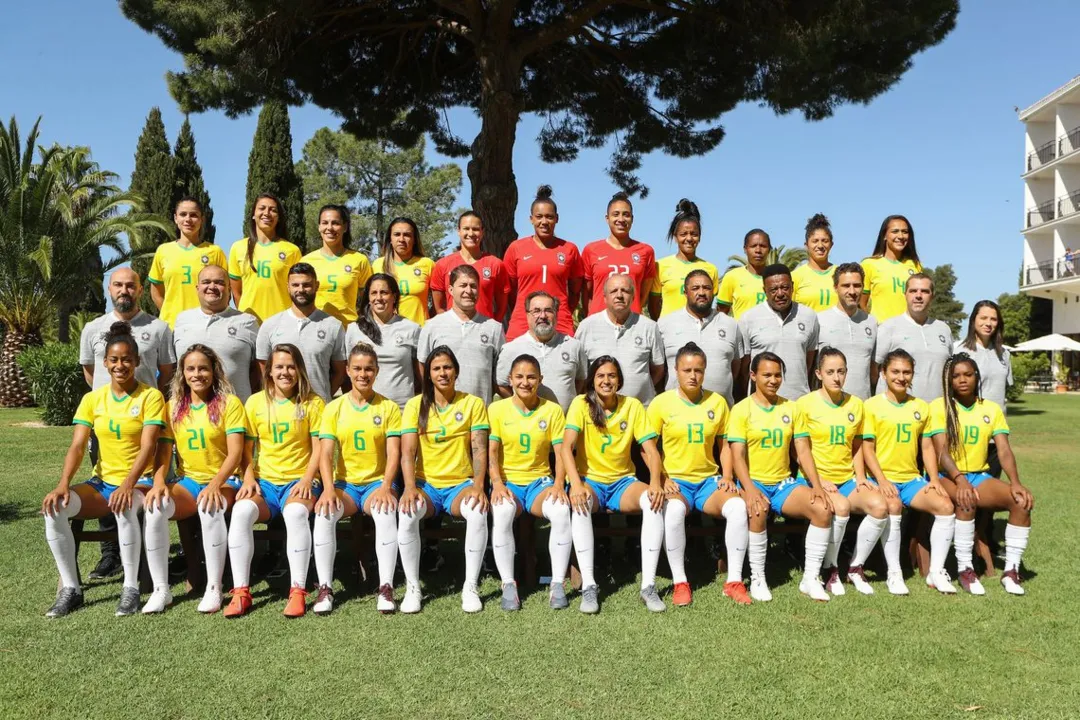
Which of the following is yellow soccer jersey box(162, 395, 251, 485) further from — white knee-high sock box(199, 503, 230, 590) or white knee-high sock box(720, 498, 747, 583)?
white knee-high sock box(720, 498, 747, 583)

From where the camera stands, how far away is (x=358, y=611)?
4.30 metres

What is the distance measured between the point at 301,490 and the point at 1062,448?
Result: 1208cm

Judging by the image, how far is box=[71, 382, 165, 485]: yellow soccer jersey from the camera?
4.50 meters

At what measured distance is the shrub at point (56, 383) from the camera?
14250mm

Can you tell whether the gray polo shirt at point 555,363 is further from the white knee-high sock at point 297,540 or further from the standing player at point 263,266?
the standing player at point 263,266

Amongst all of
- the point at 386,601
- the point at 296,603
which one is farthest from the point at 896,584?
the point at 296,603

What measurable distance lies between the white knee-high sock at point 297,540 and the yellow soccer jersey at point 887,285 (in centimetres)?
426

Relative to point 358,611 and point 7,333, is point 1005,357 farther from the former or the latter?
point 7,333

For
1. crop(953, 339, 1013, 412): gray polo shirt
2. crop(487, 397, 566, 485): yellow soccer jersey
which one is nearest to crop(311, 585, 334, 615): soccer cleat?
crop(487, 397, 566, 485): yellow soccer jersey

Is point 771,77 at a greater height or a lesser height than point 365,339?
greater

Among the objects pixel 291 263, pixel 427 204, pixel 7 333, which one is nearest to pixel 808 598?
pixel 291 263

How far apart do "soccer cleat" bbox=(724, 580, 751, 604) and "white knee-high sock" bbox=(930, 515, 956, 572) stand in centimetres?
127

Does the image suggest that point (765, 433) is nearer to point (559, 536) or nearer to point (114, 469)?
point (559, 536)

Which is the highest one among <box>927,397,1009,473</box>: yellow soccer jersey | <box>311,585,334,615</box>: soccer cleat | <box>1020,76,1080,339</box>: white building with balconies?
<box>1020,76,1080,339</box>: white building with balconies
